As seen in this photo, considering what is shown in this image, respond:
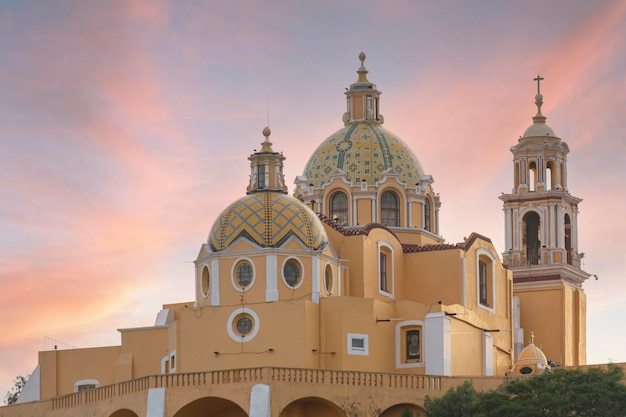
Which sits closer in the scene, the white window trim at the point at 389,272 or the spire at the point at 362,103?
the white window trim at the point at 389,272

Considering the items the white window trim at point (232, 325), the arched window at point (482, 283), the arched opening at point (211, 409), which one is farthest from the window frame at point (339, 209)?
the arched opening at point (211, 409)

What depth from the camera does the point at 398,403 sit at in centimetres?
6069

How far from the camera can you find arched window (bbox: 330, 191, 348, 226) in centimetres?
7462

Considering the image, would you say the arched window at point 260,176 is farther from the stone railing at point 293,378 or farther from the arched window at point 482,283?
the arched window at point 482,283

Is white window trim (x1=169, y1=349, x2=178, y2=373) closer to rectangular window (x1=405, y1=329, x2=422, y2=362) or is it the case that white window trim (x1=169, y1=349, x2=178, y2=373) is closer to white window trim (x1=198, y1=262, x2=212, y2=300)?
white window trim (x1=198, y1=262, x2=212, y2=300)

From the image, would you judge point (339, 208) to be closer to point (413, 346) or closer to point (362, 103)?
point (362, 103)

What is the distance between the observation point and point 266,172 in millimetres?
67750

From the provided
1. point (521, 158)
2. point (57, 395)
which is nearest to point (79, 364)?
point (57, 395)

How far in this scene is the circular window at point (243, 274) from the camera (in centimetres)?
6469

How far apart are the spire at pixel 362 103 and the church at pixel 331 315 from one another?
0.07 meters

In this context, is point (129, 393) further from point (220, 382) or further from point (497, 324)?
point (497, 324)

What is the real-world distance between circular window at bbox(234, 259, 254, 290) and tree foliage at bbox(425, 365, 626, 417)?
8.79 meters

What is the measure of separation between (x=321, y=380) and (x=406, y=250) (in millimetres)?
11632

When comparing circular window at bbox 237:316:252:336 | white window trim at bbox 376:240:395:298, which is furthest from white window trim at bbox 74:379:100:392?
white window trim at bbox 376:240:395:298
